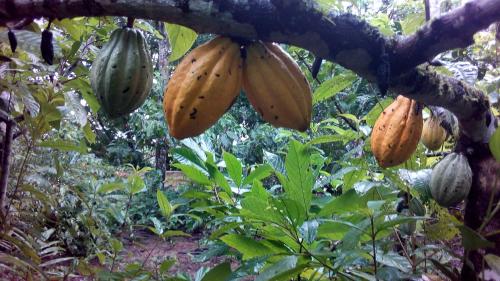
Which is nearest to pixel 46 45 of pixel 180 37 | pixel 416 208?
pixel 180 37

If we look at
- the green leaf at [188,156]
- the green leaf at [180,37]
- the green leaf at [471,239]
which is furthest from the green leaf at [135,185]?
the green leaf at [471,239]

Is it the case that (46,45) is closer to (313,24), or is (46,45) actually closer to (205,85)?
(205,85)

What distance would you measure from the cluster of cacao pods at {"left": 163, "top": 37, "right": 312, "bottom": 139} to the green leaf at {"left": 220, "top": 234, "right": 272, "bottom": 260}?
46 cm

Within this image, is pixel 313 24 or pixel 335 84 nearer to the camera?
pixel 313 24

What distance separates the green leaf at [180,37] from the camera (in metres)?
0.79

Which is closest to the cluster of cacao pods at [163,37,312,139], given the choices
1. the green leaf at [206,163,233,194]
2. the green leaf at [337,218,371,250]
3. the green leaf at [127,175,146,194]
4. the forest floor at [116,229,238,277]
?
the green leaf at [337,218,371,250]

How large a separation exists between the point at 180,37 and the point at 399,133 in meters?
0.60

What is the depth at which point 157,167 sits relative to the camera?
293 inches

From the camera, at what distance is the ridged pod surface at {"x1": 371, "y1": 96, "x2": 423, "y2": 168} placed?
1048 millimetres

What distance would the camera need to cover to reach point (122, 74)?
2.28 ft

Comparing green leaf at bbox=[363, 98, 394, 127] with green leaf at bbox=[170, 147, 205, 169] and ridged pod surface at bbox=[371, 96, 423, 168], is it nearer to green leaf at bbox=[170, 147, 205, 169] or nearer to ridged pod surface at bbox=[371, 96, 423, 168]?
ridged pod surface at bbox=[371, 96, 423, 168]

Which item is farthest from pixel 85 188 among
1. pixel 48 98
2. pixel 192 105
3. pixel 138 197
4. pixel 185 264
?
pixel 192 105

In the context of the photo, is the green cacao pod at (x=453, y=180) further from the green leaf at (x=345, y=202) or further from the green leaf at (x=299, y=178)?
the green leaf at (x=299, y=178)

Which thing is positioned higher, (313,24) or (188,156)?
(313,24)
